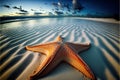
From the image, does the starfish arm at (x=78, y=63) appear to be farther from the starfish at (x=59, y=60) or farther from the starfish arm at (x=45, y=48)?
the starfish arm at (x=45, y=48)

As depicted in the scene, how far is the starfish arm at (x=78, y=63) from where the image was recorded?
2.99 feet

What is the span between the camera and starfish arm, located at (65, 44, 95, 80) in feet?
2.99

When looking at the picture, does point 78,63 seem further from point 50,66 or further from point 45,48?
point 45,48

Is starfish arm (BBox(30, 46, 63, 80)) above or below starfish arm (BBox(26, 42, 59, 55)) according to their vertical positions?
below

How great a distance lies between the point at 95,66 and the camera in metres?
1.17

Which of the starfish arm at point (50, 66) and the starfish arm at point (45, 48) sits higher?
the starfish arm at point (45, 48)

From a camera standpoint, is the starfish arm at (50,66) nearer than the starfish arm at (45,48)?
Yes

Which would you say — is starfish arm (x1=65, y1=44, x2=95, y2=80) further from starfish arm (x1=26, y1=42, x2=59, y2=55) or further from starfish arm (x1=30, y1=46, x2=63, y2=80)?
starfish arm (x1=26, y1=42, x2=59, y2=55)

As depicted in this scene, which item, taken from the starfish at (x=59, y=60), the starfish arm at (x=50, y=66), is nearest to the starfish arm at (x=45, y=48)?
the starfish at (x=59, y=60)

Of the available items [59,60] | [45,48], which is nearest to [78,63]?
[59,60]

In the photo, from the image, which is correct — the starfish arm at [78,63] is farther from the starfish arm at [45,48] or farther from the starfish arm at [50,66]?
the starfish arm at [45,48]

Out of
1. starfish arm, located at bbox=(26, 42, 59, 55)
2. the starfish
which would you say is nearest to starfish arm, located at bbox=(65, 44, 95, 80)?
the starfish

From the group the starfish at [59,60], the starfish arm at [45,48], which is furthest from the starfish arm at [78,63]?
the starfish arm at [45,48]

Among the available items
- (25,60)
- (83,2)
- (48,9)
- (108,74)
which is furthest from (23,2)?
(108,74)
